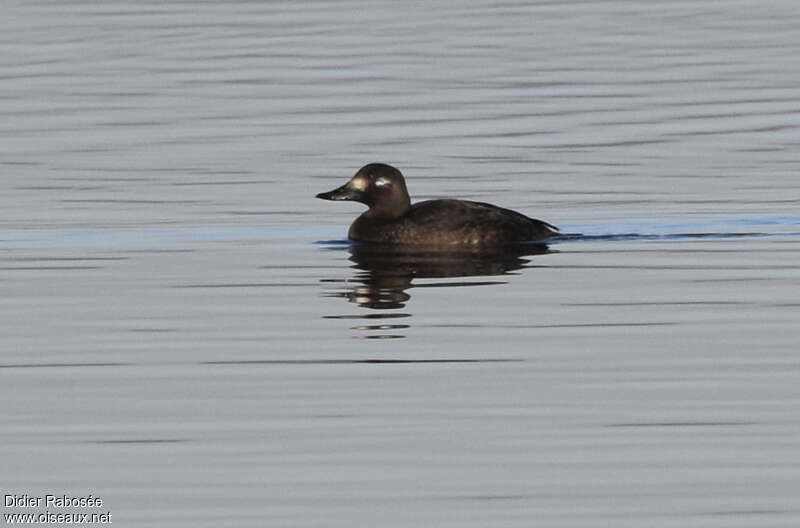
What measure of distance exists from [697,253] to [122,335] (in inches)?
204

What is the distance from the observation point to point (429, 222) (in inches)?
705

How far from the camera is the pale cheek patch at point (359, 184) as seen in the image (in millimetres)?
18625

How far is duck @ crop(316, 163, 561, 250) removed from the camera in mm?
17703

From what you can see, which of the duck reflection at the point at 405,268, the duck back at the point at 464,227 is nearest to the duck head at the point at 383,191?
the duck back at the point at 464,227

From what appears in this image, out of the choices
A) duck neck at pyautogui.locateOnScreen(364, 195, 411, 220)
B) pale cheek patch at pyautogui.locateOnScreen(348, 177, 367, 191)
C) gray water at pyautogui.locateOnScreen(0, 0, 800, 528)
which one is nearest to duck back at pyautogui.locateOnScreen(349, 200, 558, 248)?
duck neck at pyautogui.locateOnScreen(364, 195, 411, 220)

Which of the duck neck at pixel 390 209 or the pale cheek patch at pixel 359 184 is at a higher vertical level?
the pale cheek patch at pixel 359 184

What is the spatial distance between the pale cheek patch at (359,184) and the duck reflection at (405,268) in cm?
67

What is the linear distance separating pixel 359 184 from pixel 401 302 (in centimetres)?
413

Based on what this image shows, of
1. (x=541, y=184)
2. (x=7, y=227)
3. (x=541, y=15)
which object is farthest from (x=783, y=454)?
(x=541, y=15)

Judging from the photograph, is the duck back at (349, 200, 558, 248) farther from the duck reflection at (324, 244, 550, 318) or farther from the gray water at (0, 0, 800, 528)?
the gray water at (0, 0, 800, 528)

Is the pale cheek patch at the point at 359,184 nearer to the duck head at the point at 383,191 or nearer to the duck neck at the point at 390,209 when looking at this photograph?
the duck head at the point at 383,191

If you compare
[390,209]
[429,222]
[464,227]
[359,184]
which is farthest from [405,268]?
[359,184]

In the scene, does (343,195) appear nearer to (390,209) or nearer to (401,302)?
(390,209)

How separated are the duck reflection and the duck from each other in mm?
139
